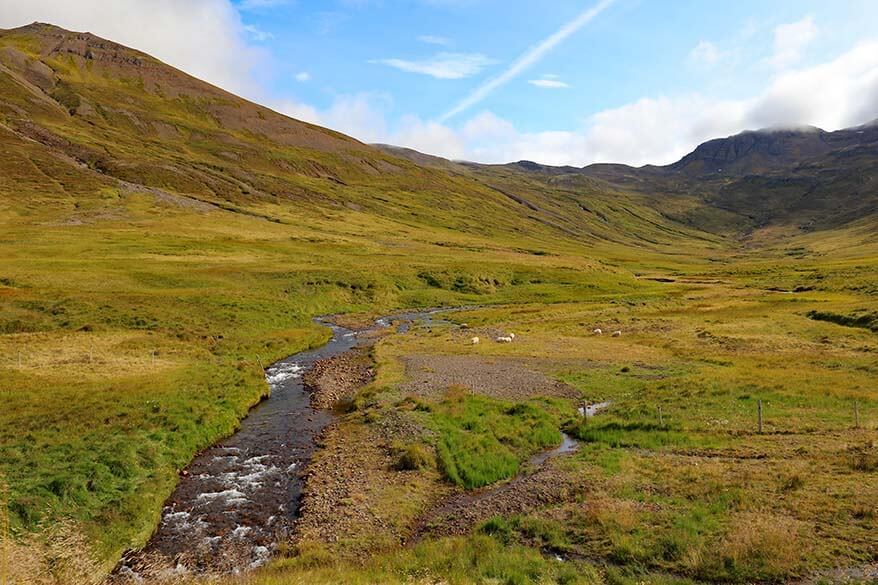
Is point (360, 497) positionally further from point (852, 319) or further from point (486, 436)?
point (852, 319)

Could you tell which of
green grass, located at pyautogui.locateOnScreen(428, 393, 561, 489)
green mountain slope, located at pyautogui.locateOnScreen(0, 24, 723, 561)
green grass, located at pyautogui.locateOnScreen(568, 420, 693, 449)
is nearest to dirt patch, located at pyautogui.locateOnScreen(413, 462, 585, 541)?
green grass, located at pyautogui.locateOnScreen(428, 393, 561, 489)

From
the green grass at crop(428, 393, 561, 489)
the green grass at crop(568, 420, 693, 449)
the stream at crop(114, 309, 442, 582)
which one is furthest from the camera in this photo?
the green grass at crop(568, 420, 693, 449)

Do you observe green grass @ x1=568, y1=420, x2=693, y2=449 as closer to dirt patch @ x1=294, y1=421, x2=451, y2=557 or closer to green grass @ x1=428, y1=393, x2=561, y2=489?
green grass @ x1=428, y1=393, x2=561, y2=489

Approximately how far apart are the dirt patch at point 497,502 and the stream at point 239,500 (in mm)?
6398

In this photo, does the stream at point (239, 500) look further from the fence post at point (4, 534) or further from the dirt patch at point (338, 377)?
the fence post at point (4, 534)

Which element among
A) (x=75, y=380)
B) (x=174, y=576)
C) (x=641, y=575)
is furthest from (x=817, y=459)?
(x=75, y=380)

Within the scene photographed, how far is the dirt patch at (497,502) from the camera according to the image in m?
21.9

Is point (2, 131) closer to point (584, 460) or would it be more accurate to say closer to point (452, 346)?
point (452, 346)

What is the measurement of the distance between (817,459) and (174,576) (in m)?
28.8

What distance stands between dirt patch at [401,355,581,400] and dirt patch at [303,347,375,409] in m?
4.33

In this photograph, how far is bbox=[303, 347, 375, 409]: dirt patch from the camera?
42287 mm

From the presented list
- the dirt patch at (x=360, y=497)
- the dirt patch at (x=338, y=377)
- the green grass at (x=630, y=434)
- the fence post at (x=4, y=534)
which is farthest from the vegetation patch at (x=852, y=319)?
the fence post at (x=4, y=534)

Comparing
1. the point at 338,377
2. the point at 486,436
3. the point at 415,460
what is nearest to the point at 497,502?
the point at 415,460

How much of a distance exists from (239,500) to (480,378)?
25.6 metres
